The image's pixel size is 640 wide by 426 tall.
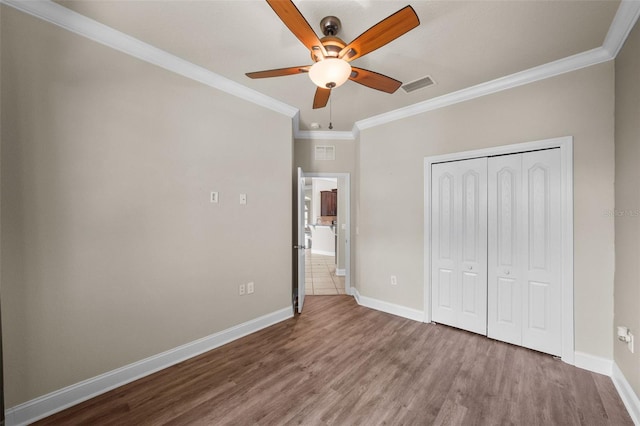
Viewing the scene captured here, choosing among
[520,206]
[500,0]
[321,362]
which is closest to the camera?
[500,0]

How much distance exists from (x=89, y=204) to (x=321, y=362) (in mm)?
2348

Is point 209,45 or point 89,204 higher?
point 209,45

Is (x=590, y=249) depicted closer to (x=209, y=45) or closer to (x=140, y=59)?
(x=209, y=45)

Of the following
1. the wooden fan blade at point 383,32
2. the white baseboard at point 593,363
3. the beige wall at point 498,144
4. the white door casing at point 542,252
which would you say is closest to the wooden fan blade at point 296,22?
the wooden fan blade at point 383,32

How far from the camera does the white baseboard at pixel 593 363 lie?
2203 mm

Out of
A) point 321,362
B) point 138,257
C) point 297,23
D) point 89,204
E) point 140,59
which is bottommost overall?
point 321,362

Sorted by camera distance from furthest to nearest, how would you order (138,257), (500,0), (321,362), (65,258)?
(321,362) < (138,257) < (65,258) < (500,0)

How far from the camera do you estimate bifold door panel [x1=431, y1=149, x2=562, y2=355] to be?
2.52 meters

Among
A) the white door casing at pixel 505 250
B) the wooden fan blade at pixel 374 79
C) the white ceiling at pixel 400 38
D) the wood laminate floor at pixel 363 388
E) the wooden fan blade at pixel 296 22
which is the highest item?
the white ceiling at pixel 400 38

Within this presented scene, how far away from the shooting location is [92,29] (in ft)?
6.39

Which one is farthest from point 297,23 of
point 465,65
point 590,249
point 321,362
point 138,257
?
point 590,249

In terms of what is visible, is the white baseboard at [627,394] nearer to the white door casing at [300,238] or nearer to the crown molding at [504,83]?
the crown molding at [504,83]

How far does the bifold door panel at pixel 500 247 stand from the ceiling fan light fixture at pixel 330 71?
212cm

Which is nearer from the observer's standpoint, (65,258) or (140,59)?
(65,258)
